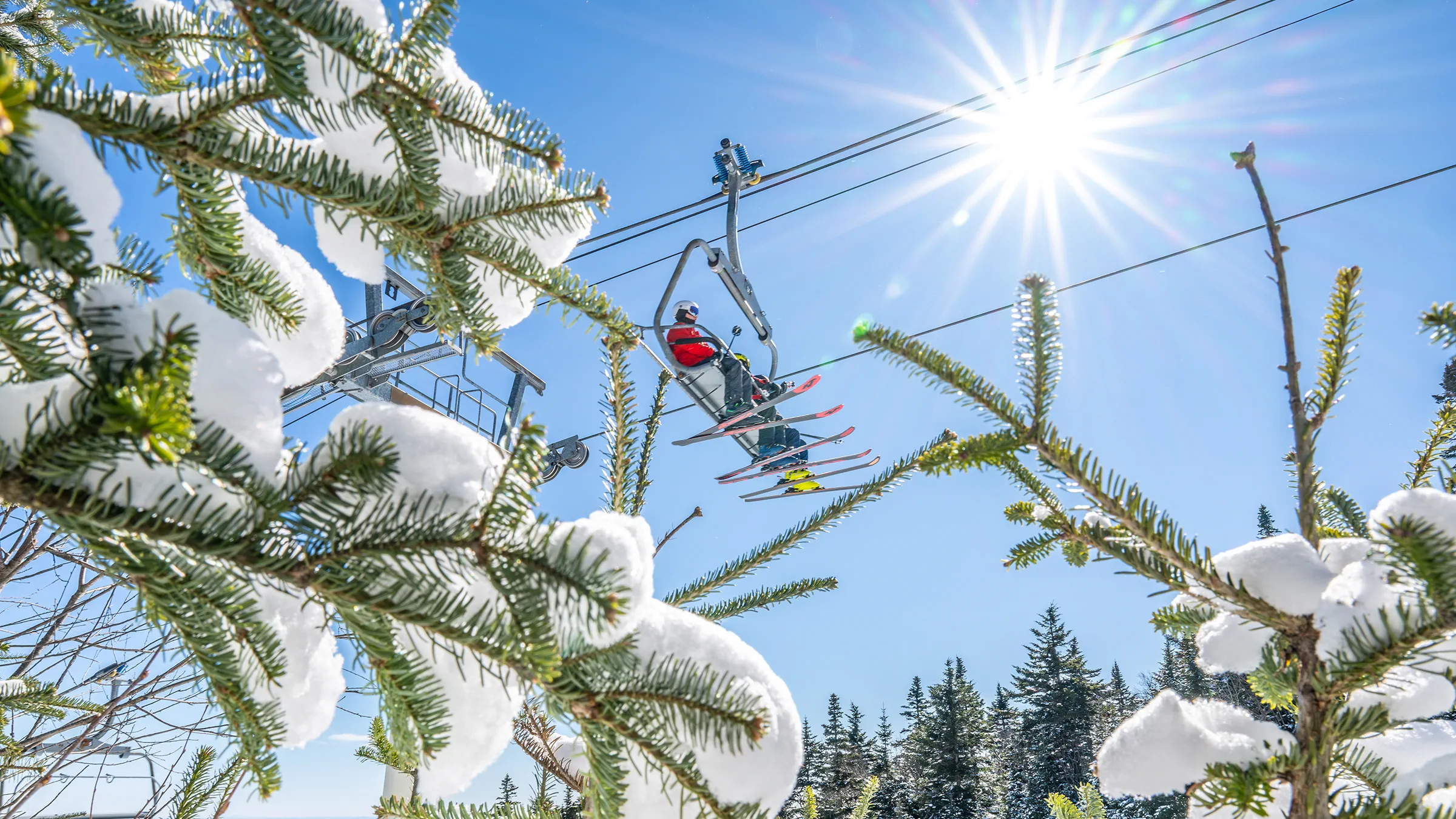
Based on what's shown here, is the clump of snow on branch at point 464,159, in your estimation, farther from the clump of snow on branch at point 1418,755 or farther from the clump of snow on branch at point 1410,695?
the clump of snow on branch at point 1418,755

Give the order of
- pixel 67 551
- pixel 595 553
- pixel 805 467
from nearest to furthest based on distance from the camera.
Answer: pixel 595 553 < pixel 67 551 < pixel 805 467

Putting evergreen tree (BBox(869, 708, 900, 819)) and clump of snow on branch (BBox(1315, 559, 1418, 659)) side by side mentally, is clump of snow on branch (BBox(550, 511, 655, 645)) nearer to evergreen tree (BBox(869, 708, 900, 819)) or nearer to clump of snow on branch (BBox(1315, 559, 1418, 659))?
clump of snow on branch (BBox(1315, 559, 1418, 659))

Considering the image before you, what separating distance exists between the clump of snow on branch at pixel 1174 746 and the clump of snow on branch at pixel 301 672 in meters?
1.33

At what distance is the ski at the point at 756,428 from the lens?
19.1ft

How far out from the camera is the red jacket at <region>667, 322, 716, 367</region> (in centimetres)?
594

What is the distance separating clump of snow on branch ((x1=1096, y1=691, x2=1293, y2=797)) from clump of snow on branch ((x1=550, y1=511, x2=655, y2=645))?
0.99m

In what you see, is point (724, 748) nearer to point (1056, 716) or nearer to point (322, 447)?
point (322, 447)

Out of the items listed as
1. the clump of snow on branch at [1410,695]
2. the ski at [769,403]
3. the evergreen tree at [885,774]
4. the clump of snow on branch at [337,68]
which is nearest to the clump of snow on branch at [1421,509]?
the clump of snow on branch at [1410,695]

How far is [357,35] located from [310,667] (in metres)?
0.88

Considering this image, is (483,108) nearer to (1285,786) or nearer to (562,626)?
(562,626)

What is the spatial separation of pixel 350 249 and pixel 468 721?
0.86m

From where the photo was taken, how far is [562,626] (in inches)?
34.4

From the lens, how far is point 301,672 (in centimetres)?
99

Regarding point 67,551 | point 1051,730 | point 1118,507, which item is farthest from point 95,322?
point 1051,730
